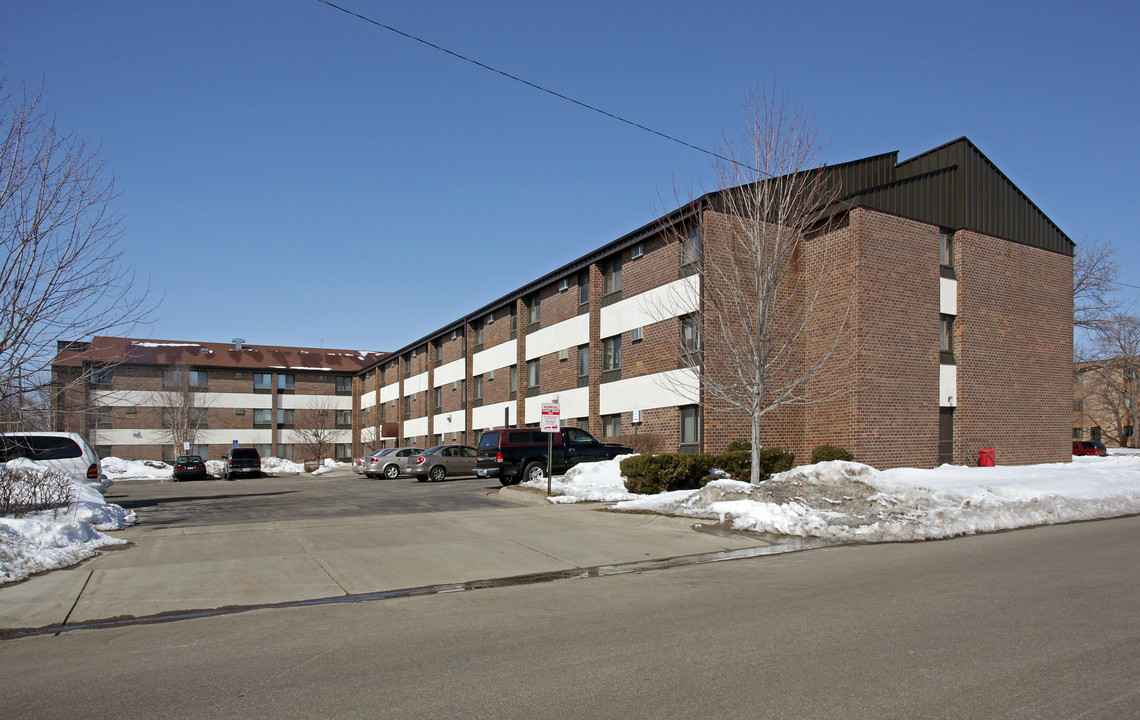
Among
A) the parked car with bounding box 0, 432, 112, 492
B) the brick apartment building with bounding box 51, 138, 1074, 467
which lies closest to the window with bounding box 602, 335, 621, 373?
the brick apartment building with bounding box 51, 138, 1074, 467

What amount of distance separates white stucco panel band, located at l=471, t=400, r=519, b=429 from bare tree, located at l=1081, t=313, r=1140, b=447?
113 ft

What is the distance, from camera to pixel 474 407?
43.2 meters

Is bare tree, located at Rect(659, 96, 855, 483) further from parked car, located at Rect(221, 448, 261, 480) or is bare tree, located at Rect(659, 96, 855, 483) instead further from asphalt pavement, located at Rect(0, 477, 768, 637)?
parked car, located at Rect(221, 448, 261, 480)

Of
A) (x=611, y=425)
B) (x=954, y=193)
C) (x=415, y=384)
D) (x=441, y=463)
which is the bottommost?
(x=441, y=463)

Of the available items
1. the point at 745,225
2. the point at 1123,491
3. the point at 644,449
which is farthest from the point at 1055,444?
the point at 745,225

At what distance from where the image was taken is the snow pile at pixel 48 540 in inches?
385

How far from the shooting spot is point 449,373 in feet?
157

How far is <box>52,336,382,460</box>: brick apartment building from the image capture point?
6362 centimetres

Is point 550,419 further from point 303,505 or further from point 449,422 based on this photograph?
point 449,422

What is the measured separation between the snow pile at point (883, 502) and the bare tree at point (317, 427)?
167 ft

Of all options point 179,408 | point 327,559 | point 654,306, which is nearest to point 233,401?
point 179,408

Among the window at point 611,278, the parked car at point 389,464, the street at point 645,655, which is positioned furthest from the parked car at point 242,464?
the street at point 645,655

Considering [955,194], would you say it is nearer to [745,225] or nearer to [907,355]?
[907,355]

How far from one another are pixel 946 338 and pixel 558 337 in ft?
50.1
